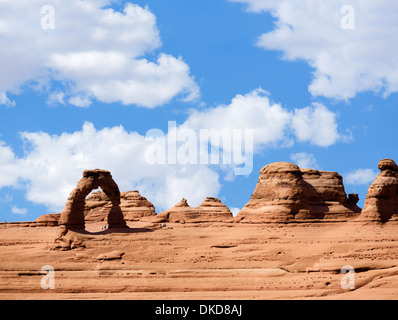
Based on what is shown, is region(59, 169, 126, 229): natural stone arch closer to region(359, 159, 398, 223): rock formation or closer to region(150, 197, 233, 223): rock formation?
region(150, 197, 233, 223): rock formation

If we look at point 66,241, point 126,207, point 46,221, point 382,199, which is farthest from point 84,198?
point 126,207

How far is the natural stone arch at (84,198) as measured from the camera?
1545 inches

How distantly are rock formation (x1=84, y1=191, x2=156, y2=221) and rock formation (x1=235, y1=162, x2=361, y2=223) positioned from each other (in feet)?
66.6

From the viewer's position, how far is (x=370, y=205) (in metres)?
37.6

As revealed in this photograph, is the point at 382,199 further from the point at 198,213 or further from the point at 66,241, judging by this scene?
the point at 198,213

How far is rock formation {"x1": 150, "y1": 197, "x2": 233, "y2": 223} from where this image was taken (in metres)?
57.2

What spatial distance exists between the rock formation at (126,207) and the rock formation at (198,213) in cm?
242

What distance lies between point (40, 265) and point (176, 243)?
826 cm

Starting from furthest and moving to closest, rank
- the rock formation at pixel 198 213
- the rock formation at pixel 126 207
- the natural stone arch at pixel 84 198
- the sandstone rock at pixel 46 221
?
the rock formation at pixel 126 207
the sandstone rock at pixel 46 221
the rock formation at pixel 198 213
the natural stone arch at pixel 84 198

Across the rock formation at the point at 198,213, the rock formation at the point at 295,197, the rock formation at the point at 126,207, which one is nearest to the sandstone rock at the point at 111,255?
the rock formation at the point at 295,197

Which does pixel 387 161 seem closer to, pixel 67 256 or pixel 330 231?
pixel 330 231

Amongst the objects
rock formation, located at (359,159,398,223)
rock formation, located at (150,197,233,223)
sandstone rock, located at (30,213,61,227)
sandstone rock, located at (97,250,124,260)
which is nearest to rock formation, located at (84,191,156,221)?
rock formation, located at (150,197,233,223)

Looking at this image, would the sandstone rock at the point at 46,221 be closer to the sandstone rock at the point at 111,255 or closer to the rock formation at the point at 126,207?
the rock formation at the point at 126,207
